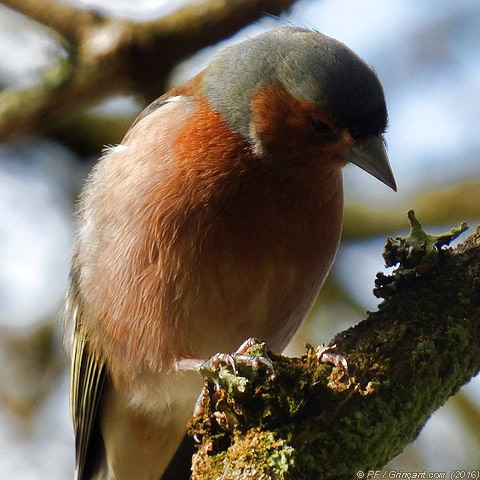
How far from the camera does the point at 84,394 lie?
563 cm

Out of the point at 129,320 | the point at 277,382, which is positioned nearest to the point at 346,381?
the point at 277,382

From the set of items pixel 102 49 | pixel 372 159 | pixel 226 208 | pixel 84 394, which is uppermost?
pixel 102 49

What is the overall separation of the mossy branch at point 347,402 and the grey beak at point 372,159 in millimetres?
1084

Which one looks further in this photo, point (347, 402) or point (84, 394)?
point (84, 394)

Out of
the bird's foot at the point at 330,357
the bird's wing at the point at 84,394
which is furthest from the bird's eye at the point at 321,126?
the bird's wing at the point at 84,394

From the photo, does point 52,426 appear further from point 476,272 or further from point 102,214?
point 476,272

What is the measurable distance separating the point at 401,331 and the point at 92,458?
319cm

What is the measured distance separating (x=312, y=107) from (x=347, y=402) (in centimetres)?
195

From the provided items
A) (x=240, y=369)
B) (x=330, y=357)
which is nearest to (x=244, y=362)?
(x=240, y=369)

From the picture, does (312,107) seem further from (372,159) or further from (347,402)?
(347,402)

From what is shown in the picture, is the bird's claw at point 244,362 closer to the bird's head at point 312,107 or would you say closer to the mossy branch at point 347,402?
the mossy branch at point 347,402

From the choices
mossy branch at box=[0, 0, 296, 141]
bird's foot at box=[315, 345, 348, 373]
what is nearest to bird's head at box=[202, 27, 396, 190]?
mossy branch at box=[0, 0, 296, 141]

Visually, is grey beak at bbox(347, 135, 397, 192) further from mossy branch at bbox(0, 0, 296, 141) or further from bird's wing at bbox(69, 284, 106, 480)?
bird's wing at bbox(69, 284, 106, 480)

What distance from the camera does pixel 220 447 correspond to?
344 centimetres
